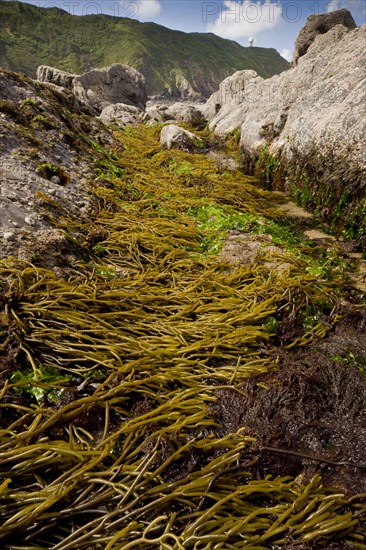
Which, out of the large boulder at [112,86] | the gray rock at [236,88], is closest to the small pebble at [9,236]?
the gray rock at [236,88]

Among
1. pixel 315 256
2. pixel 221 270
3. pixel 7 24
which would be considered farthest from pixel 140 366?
pixel 7 24

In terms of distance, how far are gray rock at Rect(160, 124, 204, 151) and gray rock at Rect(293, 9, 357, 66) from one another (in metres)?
6.96

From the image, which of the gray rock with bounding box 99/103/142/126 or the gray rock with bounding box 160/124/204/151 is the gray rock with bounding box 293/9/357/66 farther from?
the gray rock with bounding box 99/103/142/126

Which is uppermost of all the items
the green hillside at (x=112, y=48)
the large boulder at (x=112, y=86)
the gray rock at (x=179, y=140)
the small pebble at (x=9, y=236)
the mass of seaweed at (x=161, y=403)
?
the green hillside at (x=112, y=48)

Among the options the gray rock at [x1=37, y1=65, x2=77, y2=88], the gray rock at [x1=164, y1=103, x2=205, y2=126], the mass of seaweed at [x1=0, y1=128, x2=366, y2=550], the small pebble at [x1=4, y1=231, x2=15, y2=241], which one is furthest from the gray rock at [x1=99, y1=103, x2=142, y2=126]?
the small pebble at [x1=4, y1=231, x2=15, y2=241]

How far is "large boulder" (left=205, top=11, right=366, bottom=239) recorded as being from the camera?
5.80 metres

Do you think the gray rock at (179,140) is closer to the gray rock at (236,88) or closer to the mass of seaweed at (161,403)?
the gray rock at (236,88)

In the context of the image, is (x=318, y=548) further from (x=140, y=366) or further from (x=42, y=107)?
(x=42, y=107)

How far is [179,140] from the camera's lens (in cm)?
1127

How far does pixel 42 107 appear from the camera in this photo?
757cm

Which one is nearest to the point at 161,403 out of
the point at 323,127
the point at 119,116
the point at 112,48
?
the point at 323,127

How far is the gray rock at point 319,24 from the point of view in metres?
14.2

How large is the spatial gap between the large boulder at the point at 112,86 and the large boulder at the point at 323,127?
16133 millimetres

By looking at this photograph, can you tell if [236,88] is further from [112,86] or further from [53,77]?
[53,77]
